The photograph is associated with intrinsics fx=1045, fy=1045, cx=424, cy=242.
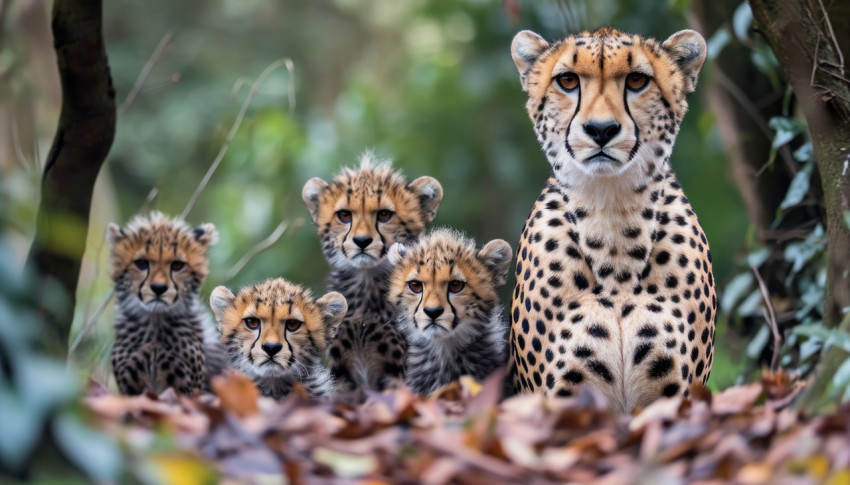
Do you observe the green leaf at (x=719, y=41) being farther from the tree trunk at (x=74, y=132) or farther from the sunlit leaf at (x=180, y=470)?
the sunlit leaf at (x=180, y=470)

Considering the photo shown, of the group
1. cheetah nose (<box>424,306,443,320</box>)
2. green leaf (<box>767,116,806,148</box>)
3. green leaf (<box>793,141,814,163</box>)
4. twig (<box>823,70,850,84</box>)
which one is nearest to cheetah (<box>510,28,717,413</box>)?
cheetah nose (<box>424,306,443,320</box>)

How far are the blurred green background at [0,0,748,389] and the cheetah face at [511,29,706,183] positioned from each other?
1.23 meters

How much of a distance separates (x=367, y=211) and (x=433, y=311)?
24.4 inches

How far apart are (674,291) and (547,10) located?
6867 millimetres

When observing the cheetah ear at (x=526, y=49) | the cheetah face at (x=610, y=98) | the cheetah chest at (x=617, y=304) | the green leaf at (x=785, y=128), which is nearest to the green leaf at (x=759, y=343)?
the green leaf at (x=785, y=128)

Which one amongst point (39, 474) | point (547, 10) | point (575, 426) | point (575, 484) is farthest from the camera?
point (547, 10)

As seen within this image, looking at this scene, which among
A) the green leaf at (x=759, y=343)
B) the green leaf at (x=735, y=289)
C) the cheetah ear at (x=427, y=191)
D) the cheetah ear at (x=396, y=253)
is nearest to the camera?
the cheetah ear at (x=396, y=253)

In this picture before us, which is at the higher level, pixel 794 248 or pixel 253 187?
pixel 253 187

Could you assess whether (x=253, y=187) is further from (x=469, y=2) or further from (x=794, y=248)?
(x=794, y=248)

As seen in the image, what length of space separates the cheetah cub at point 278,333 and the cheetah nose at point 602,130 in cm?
131

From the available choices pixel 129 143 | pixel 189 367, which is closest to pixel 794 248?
pixel 189 367

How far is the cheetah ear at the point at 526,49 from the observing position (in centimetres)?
364

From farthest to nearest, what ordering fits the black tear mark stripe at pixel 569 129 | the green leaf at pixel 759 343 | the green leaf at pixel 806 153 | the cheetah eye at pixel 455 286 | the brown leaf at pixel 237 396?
the green leaf at pixel 759 343
the green leaf at pixel 806 153
the cheetah eye at pixel 455 286
the black tear mark stripe at pixel 569 129
the brown leaf at pixel 237 396

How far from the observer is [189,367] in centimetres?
425
